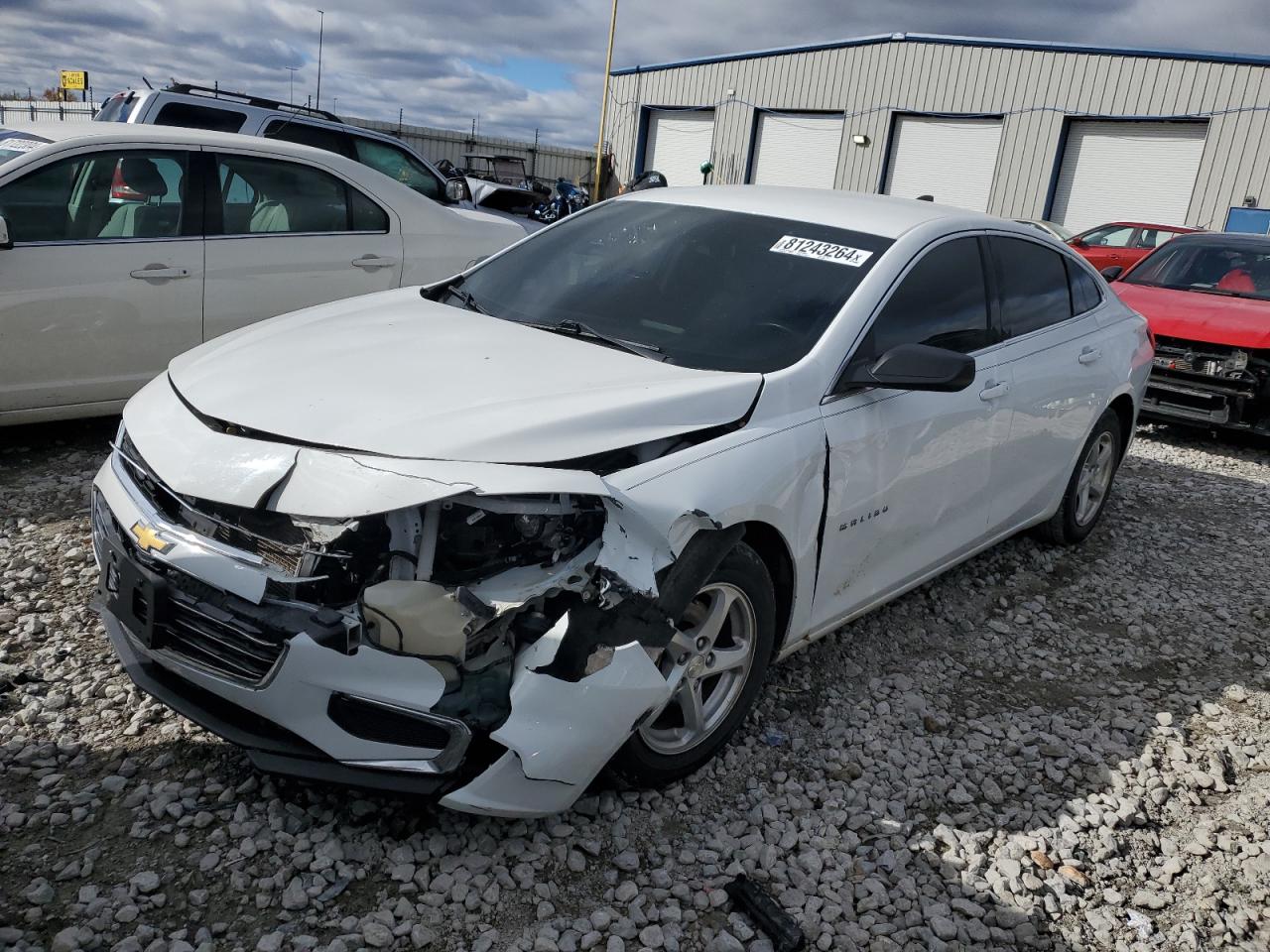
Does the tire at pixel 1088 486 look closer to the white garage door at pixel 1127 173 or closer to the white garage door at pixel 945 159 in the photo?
the white garage door at pixel 1127 173

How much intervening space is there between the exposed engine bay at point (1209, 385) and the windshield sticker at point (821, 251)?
17.5 feet

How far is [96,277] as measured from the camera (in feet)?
16.1

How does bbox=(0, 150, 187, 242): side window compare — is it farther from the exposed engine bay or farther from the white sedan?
the exposed engine bay

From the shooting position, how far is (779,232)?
3.63 m

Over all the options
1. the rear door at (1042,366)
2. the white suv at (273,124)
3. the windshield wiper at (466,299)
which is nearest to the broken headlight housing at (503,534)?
the windshield wiper at (466,299)

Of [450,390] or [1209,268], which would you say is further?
[1209,268]

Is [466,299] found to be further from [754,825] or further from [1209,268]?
[1209,268]

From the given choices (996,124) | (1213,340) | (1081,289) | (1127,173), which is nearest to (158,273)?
(1081,289)

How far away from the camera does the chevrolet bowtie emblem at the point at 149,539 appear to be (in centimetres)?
244

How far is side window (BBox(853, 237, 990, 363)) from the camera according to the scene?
3330 millimetres

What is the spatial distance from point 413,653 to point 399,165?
7.06 m

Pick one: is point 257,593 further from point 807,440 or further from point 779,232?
point 779,232

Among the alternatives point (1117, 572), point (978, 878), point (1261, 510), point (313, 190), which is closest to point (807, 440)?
point (978, 878)

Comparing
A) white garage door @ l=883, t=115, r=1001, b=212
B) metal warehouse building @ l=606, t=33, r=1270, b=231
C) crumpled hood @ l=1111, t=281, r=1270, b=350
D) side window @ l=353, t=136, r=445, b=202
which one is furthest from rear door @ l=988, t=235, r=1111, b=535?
white garage door @ l=883, t=115, r=1001, b=212
